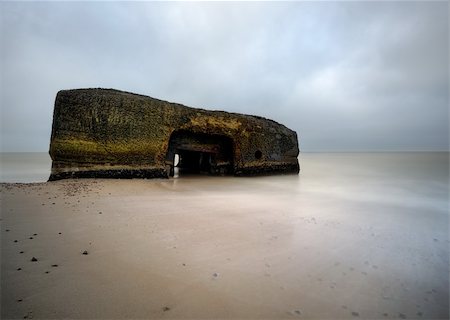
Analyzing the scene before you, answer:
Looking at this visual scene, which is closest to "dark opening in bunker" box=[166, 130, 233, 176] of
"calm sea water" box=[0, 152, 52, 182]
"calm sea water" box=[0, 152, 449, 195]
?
"calm sea water" box=[0, 152, 449, 195]

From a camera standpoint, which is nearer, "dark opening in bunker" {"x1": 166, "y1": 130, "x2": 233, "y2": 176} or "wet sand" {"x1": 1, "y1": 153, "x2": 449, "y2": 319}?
"wet sand" {"x1": 1, "y1": 153, "x2": 449, "y2": 319}

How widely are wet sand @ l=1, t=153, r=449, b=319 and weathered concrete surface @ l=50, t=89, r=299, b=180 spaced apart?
9.76ft

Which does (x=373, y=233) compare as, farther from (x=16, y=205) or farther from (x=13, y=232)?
(x=16, y=205)

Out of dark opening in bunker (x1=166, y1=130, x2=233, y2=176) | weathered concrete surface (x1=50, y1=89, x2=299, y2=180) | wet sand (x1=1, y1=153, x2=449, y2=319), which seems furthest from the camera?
dark opening in bunker (x1=166, y1=130, x2=233, y2=176)

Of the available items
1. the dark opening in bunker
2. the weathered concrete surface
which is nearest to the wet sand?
the weathered concrete surface

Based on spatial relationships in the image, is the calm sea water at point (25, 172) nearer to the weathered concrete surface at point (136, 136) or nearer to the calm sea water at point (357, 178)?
the calm sea water at point (357, 178)

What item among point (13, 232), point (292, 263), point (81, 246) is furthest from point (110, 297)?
point (13, 232)

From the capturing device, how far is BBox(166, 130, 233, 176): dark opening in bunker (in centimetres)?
834

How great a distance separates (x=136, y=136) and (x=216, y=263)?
5.77m

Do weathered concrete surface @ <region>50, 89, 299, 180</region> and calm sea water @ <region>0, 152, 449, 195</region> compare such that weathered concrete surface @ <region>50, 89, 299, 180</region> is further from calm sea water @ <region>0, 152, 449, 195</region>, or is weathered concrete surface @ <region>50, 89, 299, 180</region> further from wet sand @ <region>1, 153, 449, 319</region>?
wet sand @ <region>1, 153, 449, 319</region>

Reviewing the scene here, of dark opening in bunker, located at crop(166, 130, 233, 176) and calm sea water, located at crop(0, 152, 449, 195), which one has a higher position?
dark opening in bunker, located at crop(166, 130, 233, 176)

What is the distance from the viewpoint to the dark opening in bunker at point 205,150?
27.4ft

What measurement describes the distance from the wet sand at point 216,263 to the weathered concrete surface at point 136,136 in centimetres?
298

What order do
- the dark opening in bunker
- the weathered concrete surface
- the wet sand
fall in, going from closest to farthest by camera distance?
the wet sand, the weathered concrete surface, the dark opening in bunker
